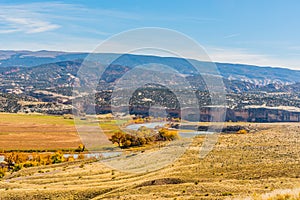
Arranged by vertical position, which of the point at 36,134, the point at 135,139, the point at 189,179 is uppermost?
the point at 189,179

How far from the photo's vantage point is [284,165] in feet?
126

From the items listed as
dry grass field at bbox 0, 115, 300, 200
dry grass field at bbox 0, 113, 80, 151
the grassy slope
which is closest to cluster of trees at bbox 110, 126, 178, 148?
dry grass field at bbox 0, 113, 80, 151

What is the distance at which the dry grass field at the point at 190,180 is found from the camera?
29.5 meters

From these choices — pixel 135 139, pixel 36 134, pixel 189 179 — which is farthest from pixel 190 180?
pixel 36 134

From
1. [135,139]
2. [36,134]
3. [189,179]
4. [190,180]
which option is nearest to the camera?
[190,180]

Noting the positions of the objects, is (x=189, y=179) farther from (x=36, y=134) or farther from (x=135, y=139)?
(x=36, y=134)

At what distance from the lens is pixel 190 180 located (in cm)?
3550

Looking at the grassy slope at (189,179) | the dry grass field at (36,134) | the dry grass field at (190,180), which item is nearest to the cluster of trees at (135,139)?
the dry grass field at (36,134)

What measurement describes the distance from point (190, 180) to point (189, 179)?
533 mm

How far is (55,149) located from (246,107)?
114359 mm

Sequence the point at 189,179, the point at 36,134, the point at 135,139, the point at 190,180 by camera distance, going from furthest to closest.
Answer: the point at 36,134
the point at 135,139
the point at 189,179
the point at 190,180

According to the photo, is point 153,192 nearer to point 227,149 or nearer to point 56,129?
point 227,149

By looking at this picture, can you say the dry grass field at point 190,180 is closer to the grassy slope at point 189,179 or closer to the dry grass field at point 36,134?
the grassy slope at point 189,179

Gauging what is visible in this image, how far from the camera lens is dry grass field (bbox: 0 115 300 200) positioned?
2948cm
